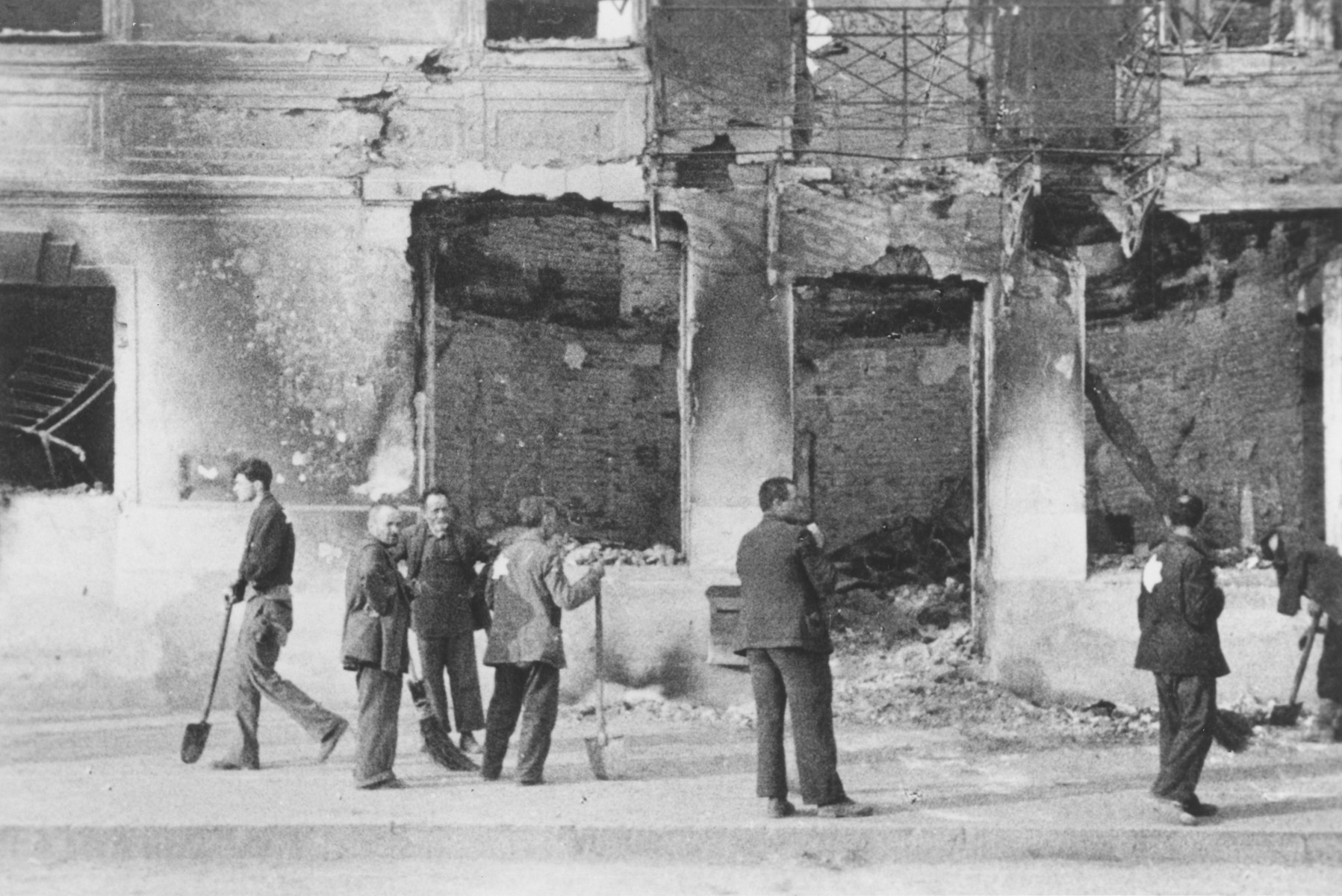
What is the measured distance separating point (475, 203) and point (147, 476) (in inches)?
127

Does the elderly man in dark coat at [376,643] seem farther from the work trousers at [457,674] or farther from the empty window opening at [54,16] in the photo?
the empty window opening at [54,16]

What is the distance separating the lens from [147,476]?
11.3m

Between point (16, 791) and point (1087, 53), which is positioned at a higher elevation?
point (1087, 53)

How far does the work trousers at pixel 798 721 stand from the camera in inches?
286

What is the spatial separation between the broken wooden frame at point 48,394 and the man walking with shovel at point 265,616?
3896 mm

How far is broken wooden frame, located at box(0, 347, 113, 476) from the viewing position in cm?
1175

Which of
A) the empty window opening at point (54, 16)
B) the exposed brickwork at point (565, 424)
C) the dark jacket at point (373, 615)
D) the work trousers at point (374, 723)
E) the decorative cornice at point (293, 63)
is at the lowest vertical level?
the work trousers at point (374, 723)

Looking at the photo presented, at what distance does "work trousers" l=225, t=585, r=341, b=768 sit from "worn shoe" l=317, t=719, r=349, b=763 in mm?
17

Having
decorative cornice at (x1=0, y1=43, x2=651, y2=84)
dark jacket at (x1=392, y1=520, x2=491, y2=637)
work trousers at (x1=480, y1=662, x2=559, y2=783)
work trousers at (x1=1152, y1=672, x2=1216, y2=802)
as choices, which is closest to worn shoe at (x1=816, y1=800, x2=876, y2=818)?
work trousers at (x1=1152, y1=672, x2=1216, y2=802)

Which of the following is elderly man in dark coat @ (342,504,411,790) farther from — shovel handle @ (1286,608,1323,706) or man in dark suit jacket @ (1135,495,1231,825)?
shovel handle @ (1286,608,1323,706)

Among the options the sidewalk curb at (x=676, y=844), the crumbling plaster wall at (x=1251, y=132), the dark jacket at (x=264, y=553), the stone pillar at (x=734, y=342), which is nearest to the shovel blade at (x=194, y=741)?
the dark jacket at (x=264, y=553)

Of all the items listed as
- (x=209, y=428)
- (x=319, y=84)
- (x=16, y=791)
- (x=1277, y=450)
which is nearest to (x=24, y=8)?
(x=319, y=84)

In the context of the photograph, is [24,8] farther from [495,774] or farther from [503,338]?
[495,774]

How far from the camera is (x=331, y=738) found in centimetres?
859
